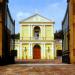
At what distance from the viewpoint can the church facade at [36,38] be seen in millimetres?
75750

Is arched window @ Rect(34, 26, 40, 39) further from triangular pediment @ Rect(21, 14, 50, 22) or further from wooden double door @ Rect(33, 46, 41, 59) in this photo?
wooden double door @ Rect(33, 46, 41, 59)

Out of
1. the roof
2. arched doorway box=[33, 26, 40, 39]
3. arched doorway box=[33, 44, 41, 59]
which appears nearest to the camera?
arched doorway box=[33, 44, 41, 59]

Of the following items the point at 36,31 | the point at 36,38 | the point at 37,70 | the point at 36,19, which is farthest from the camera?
the point at 36,31

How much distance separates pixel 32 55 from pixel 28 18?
852cm

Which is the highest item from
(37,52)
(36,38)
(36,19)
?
(36,19)

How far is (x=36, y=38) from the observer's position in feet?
251

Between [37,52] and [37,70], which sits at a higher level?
[37,52]

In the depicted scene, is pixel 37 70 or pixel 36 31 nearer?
pixel 37 70

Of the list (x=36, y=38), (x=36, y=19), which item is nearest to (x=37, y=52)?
(x=36, y=38)

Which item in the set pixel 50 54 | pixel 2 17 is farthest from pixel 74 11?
pixel 50 54

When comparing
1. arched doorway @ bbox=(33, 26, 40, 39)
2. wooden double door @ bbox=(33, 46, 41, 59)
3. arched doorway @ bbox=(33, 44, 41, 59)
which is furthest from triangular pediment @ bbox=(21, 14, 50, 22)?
wooden double door @ bbox=(33, 46, 41, 59)

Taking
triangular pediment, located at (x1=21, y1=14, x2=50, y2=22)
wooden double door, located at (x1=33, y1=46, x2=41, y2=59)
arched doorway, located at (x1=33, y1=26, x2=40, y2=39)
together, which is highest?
triangular pediment, located at (x1=21, y1=14, x2=50, y2=22)

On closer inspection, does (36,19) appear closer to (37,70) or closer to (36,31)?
(36,31)

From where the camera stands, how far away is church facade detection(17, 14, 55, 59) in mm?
75750
